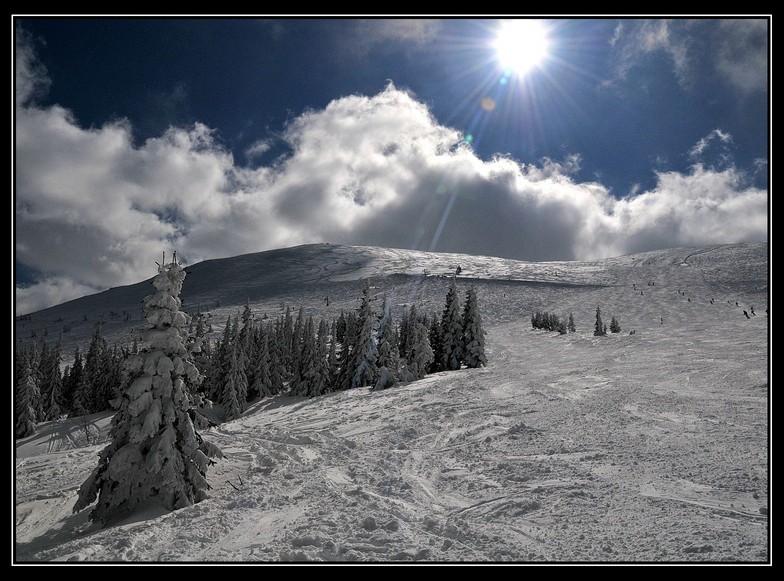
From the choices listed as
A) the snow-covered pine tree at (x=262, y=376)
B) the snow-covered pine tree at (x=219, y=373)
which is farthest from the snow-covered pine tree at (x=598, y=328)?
the snow-covered pine tree at (x=219, y=373)

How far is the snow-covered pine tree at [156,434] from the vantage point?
1082 centimetres

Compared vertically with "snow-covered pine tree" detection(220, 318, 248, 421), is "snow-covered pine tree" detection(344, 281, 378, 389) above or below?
above

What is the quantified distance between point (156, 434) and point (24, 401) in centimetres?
4827

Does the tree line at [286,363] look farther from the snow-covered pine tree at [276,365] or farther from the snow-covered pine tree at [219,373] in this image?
the snow-covered pine tree at [276,365]

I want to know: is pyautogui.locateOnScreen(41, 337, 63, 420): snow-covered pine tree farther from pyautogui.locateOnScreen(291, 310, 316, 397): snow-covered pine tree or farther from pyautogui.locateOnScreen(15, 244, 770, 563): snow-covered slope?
pyautogui.locateOnScreen(15, 244, 770, 563): snow-covered slope

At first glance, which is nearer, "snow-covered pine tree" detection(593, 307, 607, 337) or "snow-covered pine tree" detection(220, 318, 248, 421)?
"snow-covered pine tree" detection(220, 318, 248, 421)

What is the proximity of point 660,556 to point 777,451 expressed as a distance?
245cm

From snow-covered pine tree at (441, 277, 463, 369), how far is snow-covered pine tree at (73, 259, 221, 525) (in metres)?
31.8

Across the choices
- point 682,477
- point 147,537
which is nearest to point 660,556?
point 682,477

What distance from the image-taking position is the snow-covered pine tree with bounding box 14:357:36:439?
1740 inches

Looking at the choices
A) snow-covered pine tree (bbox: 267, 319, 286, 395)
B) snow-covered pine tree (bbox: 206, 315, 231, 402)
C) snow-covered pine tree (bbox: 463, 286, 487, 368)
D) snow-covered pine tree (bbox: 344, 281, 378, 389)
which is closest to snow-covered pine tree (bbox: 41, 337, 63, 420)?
snow-covered pine tree (bbox: 206, 315, 231, 402)

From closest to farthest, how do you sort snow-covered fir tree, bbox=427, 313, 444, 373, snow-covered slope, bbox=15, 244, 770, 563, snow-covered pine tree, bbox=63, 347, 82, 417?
snow-covered slope, bbox=15, 244, 770, 563, snow-covered fir tree, bbox=427, 313, 444, 373, snow-covered pine tree, bbox=63, 347, 82, 417

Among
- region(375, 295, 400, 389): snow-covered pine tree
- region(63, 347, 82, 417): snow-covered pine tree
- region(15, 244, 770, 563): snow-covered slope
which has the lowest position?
region(63, 347, 82, 417): snow-covered pine tree

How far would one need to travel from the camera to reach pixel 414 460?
Answer: 1266 centimetres
